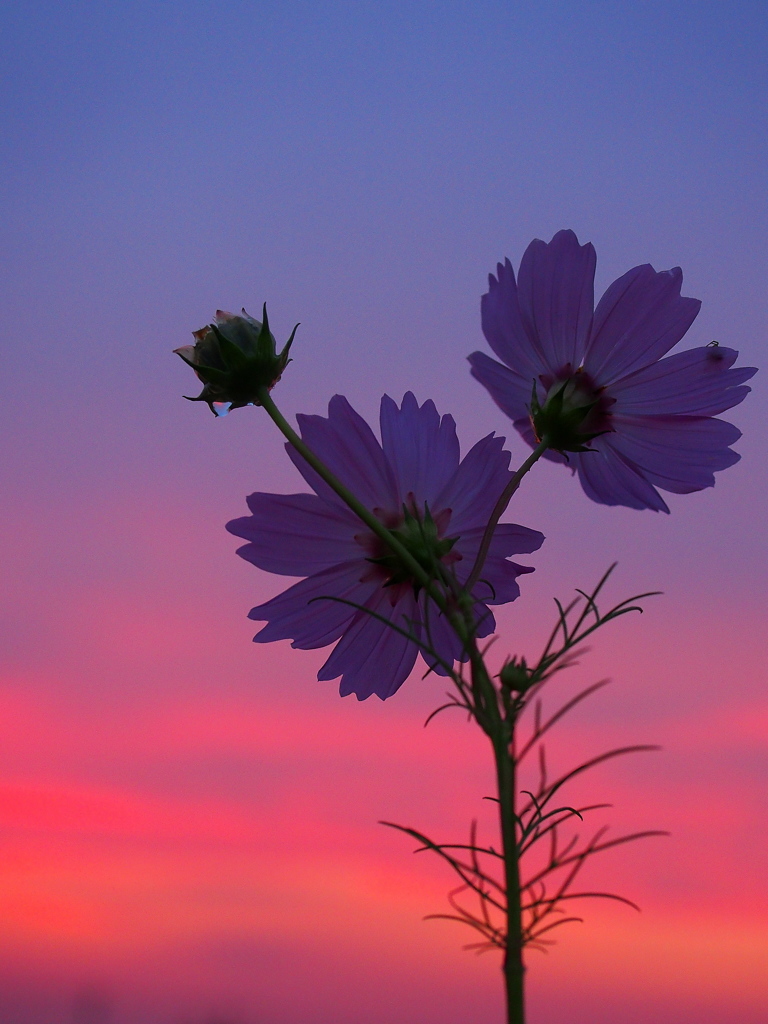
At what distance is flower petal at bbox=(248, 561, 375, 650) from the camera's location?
4.15 feet

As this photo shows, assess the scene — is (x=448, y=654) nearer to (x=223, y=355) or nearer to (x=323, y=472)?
(x=323, y=472)

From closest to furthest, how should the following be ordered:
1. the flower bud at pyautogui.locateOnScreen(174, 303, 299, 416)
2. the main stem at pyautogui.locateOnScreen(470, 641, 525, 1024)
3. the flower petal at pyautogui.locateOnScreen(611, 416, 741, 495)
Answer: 1. the main stem at pyautogui.locateOnScreen(470, 641, 525, 1024)
2. the flower bud at pyautogui.locateOnScreen(174, 303, 299, 416)
3. the flower petal at pyautogui.locateOnScreen(611, 416, 741, 495)

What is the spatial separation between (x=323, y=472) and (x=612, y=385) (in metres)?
0.43

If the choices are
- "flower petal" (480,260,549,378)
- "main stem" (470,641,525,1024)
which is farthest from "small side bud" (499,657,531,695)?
"flower petal" (480,260,549,378)

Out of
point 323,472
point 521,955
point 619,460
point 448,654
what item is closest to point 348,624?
point 448,654

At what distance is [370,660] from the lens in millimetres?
1316

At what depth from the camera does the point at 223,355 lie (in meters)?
1.18

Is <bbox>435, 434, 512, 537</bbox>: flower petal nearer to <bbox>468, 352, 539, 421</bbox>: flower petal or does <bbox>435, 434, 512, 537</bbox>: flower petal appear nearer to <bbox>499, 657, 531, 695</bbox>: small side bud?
<bbox>468, 352, 539, 421</bbox>: flower petal

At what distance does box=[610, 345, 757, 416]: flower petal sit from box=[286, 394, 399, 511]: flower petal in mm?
320

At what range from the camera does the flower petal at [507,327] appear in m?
1.23

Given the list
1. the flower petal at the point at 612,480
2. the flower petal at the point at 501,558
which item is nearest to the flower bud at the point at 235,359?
the flower petal at the point at 501,558

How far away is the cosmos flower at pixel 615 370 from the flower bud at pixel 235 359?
0.86ft

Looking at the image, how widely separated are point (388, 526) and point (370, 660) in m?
0.18

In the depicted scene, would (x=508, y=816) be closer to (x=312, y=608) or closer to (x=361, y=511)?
(x=361, y=511)
